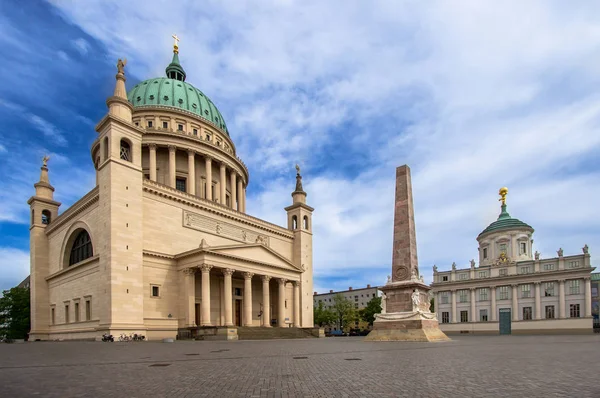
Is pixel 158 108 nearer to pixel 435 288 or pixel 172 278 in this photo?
pixel 172 278

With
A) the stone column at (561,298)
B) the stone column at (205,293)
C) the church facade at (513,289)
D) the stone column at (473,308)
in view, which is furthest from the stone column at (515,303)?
the stone column at (205,293)

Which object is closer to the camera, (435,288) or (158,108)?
(158,108)

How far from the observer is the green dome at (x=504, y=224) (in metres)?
79.9

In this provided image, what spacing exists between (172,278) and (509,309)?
57943 mm

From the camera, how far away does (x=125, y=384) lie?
29.3 ft

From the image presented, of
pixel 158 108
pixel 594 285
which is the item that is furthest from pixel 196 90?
pixel 594 285

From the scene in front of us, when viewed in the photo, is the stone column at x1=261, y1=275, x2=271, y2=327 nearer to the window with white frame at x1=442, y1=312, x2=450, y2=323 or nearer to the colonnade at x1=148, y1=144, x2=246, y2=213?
the colonnade at x1=148, y1=144, x2=246, y2=213

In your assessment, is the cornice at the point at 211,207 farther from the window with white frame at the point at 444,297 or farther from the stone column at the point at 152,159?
the window with white frame at the point at 444,297

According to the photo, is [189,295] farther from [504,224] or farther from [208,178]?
[504,224]

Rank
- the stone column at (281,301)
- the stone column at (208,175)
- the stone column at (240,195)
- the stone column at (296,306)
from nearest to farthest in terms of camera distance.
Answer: the stone column at (281,301) < the stone column at (296,306) < the stone column at (208,175) < the stone column at (240,195)

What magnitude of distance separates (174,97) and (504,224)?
65.3m

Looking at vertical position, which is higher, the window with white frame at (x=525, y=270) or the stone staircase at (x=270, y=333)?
the window with white frame at (x=525, y=270)

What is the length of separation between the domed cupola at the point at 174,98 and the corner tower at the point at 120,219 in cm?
2242

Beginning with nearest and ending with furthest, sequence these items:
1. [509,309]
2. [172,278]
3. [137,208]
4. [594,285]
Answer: [137,208] → [172,278] → [509,309] → [594,285]
